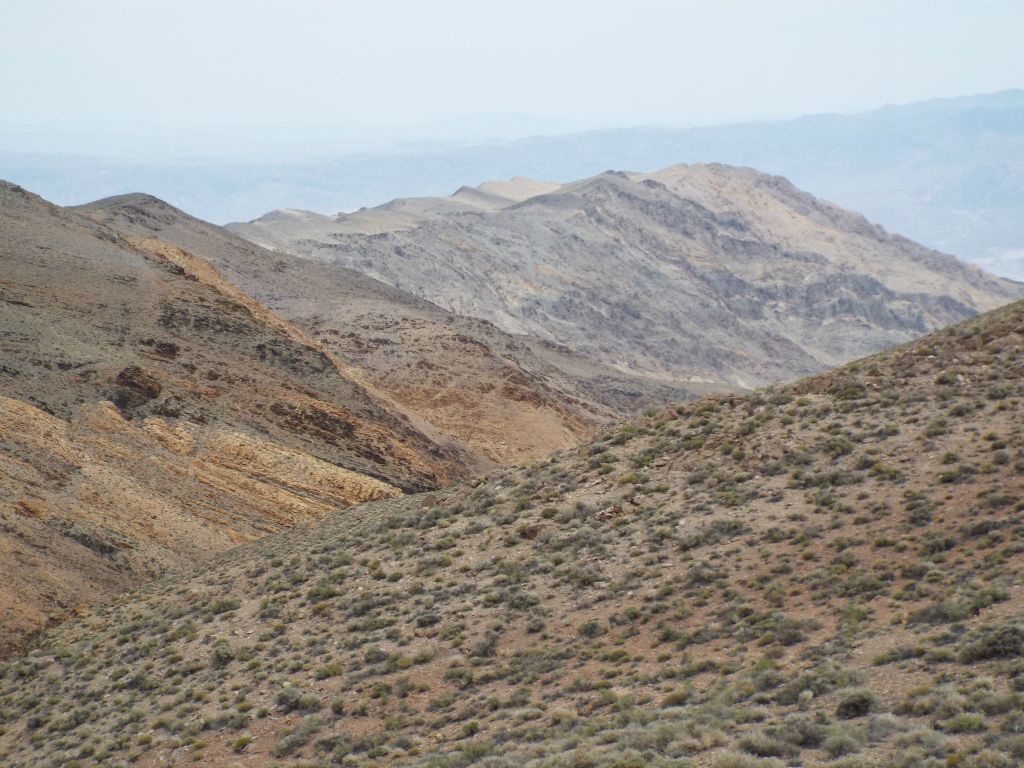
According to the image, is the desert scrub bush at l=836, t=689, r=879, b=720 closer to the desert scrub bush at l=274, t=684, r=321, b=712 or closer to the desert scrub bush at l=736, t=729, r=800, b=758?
the desert scrub bush at l=736, t=729, r=800, b=758

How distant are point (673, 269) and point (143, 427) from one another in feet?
389

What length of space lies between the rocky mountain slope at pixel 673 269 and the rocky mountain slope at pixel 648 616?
79385mm

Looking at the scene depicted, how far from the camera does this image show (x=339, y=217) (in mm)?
125188

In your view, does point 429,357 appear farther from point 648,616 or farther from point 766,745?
point 766,745

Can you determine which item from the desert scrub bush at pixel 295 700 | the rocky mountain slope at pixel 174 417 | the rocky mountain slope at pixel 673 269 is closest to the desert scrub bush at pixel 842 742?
the desert scrub bush at pixel 295 700

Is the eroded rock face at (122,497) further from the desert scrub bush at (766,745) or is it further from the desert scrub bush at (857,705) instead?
the desert scrub bush at (857,705)

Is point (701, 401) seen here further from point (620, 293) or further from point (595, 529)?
point (620, 293)

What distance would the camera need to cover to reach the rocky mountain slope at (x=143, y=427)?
88.8 feet

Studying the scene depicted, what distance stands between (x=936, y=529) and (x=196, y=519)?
2058cm

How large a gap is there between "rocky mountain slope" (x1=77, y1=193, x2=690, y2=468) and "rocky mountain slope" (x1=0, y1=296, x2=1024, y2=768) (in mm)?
20229

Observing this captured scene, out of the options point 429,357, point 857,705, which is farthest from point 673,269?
point 857,705

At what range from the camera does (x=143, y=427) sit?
3231 centimetres

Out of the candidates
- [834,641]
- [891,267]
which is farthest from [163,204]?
[891,267]

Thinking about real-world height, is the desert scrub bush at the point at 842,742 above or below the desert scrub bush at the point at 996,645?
below
